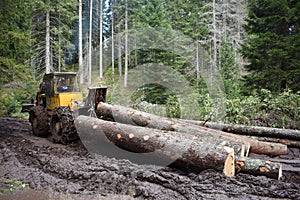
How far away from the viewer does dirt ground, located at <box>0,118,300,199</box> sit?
3.81m

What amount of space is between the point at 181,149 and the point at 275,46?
9.47m

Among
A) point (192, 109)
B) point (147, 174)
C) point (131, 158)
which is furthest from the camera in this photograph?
point (192, 109)

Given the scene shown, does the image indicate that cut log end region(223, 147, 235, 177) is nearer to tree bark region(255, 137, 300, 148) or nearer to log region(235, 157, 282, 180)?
log region(235, 157, 282, 180)

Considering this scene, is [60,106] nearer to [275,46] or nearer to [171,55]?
[171,55]

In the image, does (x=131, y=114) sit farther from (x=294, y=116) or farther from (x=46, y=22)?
(x=46, y=22)

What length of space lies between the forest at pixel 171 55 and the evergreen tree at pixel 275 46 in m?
0.04

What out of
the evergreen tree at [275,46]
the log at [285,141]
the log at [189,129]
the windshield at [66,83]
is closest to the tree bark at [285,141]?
the log at [285,141]

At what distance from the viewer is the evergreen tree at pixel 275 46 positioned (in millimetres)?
11086

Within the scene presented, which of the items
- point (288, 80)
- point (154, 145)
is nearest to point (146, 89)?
point (288, 80)

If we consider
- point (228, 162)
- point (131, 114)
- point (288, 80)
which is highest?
point (288, 80)

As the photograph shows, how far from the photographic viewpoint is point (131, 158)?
18.8 ft

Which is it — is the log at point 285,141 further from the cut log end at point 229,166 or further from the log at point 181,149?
the cut log end at point 229,166

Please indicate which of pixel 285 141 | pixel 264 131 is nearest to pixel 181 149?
pixel 264 131

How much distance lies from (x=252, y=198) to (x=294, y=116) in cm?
652
